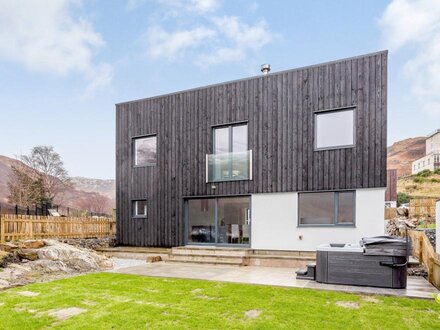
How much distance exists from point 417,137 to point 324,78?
85.1 metres

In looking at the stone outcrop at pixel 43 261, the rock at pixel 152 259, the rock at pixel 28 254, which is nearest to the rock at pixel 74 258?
the stone outcrop at pixel 43 261

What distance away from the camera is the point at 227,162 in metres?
11.2

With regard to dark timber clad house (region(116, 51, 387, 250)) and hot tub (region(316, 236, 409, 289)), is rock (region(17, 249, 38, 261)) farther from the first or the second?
hot tub (region(316, 236, 409, 289))

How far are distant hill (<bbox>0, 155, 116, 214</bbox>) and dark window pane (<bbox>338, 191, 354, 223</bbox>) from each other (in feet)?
99.0

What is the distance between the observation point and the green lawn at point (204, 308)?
417 cm

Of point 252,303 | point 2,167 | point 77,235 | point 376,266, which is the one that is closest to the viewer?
point 252,303

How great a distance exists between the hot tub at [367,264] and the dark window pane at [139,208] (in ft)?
26.2

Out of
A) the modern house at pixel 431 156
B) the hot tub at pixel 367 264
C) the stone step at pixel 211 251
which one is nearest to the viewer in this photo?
the hot tub at pixel 367 264

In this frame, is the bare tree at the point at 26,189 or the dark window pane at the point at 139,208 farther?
the bare tree at the point at 26,189

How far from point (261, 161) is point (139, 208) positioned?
18.4 ft

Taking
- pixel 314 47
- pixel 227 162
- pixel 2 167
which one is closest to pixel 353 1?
pixel 314 47

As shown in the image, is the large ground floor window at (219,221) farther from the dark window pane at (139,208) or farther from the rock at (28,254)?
the rock at (28,254)

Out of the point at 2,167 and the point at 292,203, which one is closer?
the point at 292,203

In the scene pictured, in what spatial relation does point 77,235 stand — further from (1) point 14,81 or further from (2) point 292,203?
(1) point 14,81
